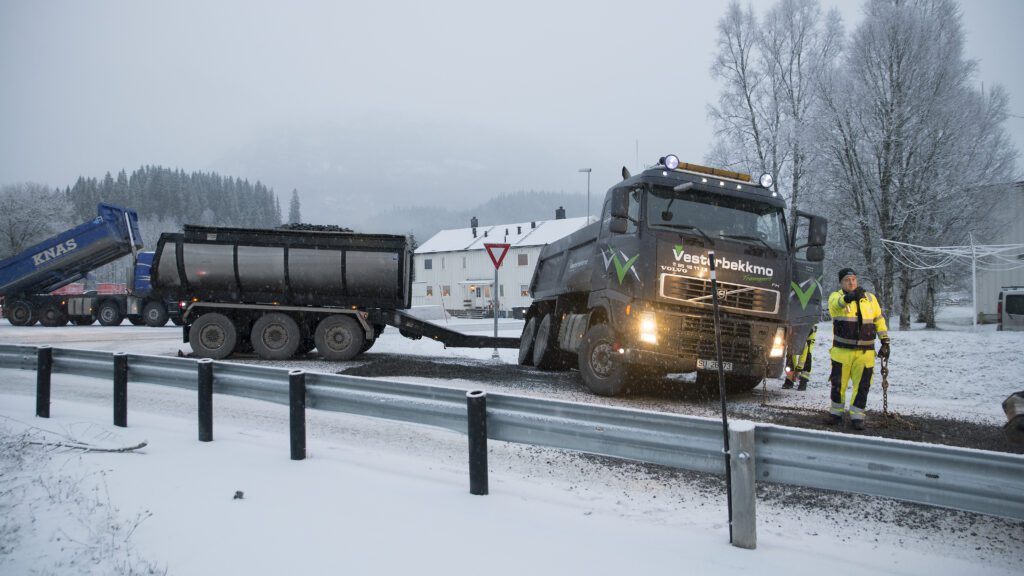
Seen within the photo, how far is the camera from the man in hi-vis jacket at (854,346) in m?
6.48

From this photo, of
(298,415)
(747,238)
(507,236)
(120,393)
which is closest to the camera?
(298,415)

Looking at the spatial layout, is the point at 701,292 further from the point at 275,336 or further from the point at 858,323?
the point at 275,336

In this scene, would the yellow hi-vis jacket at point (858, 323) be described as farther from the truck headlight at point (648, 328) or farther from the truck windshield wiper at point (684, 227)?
the truck headlight at point (648, 328)

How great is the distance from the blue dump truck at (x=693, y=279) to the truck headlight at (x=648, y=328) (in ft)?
0.04

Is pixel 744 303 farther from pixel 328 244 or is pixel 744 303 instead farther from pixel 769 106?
pixel 769 106

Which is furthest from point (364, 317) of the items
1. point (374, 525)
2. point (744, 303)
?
point (374, 525)

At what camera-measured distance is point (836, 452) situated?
3049 mm

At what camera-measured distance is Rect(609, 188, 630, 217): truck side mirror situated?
24.0 feet

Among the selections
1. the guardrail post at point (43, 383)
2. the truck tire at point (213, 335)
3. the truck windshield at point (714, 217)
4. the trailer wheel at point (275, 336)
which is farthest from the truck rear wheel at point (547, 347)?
the guardrail post at point (43, 383)

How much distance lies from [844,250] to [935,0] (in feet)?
30.3

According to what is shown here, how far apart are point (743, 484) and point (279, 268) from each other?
1164 centimetres

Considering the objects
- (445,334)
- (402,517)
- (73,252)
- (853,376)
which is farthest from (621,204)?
(73,252)

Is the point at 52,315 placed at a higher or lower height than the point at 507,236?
lower

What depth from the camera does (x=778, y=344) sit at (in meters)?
7.37
